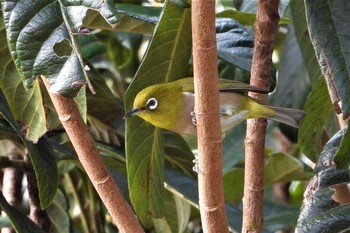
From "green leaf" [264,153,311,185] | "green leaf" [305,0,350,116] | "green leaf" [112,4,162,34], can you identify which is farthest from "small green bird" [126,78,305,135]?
"green leaf" [264,153,311,185]

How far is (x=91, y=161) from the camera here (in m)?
0.92

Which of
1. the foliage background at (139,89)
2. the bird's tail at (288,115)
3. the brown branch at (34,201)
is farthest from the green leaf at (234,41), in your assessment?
the brown branch at (34,201)

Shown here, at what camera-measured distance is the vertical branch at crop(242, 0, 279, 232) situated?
99cm

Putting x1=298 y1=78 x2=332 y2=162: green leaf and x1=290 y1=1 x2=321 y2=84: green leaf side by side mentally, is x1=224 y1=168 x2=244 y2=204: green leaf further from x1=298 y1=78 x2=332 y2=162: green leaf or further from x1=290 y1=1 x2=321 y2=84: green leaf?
x1=298 y1=78 x2=332 y2=162: green leaf

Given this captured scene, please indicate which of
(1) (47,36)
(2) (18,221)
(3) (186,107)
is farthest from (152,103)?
(1) (47,36)

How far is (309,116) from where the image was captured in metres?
1.30

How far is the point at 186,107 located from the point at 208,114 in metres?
0.59

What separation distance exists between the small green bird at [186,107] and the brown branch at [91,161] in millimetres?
352

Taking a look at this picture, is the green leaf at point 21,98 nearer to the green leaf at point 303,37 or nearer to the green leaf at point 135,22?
the green leaf at point 135,22

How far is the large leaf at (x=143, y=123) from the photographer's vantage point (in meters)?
1.18

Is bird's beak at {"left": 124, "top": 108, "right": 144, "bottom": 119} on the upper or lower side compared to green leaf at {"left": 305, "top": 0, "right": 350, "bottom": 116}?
lower

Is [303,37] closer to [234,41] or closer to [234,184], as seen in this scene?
[234,41]

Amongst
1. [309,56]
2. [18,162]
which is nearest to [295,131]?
[309,56]

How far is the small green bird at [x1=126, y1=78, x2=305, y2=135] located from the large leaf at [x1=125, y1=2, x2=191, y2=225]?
0.13 feet
